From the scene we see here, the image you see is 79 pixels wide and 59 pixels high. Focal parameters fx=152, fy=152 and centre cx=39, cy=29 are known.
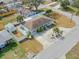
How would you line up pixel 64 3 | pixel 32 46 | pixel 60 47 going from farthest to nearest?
pixel 64 3 < pixel 32 46 < pixel 60 47

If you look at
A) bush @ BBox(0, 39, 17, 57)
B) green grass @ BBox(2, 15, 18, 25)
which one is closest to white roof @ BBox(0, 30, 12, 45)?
bush @ BBox(0, 39, 17, 57)

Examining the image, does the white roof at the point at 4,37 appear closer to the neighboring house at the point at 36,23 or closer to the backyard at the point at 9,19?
the neighboring house at the point at 36,23

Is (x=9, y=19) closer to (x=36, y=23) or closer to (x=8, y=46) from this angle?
(x=36, y=23)

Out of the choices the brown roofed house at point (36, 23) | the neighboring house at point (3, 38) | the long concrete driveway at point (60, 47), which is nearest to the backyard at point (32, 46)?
the long concrete driveway at point (60, 47)

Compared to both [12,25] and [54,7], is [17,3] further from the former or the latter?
[12,25]

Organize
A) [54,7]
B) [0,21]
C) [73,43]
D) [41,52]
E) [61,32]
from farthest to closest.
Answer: [54,7]
[0,21]
[61,32]
[73,43]
[41,52]

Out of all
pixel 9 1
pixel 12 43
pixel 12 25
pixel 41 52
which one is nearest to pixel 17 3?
pixel 9 1

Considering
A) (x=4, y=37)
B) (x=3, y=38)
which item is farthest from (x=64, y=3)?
(x=3, y=38)
